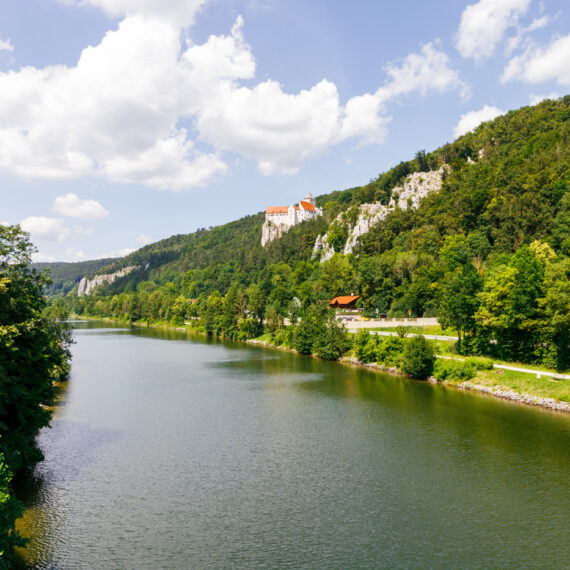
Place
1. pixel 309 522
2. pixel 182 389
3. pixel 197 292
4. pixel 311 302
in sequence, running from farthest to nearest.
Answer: pixel 197 292 < pixel 311 302 < pixel 182 389 < pixel 309 522

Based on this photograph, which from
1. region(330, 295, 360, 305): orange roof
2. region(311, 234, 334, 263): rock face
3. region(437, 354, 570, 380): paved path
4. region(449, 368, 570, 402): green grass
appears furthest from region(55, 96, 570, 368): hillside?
region(449, 368, 570, 402): green grass

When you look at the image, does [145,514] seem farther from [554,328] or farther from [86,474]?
[554,328]

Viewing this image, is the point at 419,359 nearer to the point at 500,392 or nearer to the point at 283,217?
the point at 500,392

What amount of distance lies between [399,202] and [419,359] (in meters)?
77.8

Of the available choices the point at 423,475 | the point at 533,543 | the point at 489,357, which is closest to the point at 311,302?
the point at 489,357

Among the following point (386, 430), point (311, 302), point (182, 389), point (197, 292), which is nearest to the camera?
point (386, 430)

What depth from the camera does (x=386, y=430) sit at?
31109 mm

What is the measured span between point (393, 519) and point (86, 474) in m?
15.7

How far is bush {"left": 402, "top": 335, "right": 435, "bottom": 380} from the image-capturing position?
4759 centimetres

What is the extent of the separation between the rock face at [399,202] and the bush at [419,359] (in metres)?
65.7

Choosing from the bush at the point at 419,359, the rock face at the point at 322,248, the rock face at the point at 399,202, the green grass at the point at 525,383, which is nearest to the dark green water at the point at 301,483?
the green grass at the point at 525,383

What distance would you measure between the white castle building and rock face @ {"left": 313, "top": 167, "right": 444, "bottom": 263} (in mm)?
64188

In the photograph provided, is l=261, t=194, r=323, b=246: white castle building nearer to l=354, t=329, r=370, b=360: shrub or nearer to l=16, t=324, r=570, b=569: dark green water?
l=354, t=329, r=370, b=360: shrub

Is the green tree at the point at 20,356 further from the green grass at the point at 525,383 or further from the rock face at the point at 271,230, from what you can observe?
the rock face at the point at 271,230
